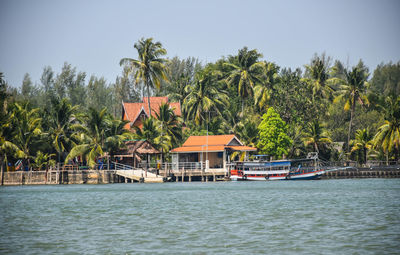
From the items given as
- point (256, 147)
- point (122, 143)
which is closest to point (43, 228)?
point (122, 143)

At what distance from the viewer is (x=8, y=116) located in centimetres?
6419

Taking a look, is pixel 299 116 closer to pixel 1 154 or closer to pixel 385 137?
pixel 385 137

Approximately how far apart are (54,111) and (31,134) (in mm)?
3840

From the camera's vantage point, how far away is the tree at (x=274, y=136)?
7181 cm

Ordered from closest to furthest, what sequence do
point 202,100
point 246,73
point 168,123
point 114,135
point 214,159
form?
point 114,135
point 214,159
point 168,123
point 202,100
point 246,73

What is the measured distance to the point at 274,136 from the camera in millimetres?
71938

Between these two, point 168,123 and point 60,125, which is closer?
point 60,125

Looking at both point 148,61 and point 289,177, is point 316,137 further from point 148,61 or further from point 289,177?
point 148,61

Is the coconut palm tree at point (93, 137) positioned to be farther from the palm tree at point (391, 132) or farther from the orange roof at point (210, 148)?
the palm tree at point (391, 132)

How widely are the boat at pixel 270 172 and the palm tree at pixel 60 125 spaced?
21016 millimetres

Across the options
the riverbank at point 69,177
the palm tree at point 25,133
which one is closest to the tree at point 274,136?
the riverbank at point 69,177

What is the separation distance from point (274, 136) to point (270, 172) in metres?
6.68

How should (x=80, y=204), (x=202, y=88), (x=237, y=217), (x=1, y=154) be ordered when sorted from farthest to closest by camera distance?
(x=202, y=88) < (x=1, y=154) < (x=80, y=204) < (x=237, y=217)

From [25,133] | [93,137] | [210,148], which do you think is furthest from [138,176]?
[25,133]
